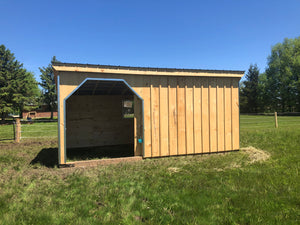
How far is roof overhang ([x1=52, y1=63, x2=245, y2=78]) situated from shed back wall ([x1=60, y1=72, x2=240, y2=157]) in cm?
15

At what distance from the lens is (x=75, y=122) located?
9.71 m

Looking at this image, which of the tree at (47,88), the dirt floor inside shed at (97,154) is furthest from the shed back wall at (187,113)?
the tree at (47,88)

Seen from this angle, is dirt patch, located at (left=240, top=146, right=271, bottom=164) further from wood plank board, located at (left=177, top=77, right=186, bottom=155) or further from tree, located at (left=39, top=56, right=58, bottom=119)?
tree, located at (left=39, top=56, right=58, bottom=119)

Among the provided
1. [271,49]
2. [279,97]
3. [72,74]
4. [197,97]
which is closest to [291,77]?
[279,97]

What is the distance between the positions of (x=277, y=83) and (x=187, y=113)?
41.3 meters

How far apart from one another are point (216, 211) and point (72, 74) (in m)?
4.82

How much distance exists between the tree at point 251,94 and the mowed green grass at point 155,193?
4098cm

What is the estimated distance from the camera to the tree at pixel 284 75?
1406 inches

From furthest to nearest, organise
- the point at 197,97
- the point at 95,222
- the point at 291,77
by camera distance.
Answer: the point at 291,77
the point at 197,97
the point at 95,222

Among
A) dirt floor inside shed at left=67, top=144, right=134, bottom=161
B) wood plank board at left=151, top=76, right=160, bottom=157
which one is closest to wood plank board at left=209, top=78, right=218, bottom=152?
wood plank board at left=151, top=76, right=160, bottom=157

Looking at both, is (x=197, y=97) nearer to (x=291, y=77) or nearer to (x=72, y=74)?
(x=72, y=74)

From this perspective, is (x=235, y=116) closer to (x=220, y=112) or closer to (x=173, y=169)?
(x=220, y=112)

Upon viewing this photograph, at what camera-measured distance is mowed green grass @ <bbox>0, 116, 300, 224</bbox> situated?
8.80 ft

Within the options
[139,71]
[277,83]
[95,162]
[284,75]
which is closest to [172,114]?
[139,71]
